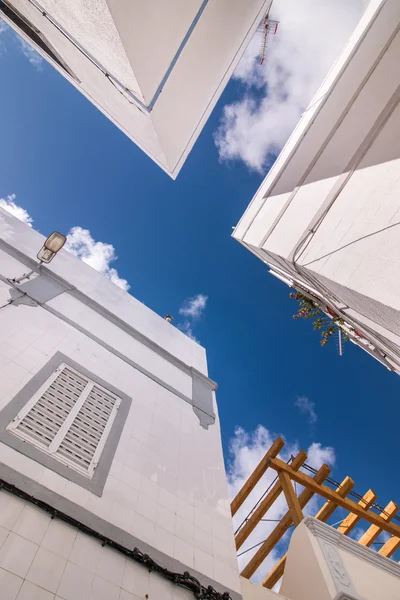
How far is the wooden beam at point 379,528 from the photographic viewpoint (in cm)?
827

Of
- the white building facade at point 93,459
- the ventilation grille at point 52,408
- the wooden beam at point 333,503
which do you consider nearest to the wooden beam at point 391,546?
the wooden beam at point 333,503

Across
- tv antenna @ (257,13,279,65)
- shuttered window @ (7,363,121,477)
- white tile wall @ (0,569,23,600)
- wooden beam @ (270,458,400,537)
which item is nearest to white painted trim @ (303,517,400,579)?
wooden beam @ (270,458,400,537)

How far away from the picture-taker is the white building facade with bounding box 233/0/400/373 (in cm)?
353

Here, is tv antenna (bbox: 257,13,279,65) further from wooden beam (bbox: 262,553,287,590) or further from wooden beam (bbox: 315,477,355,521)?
wooden beam (bbox: 262,553,287,590)

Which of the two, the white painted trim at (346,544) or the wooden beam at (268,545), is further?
the wooden beam at (268,545)

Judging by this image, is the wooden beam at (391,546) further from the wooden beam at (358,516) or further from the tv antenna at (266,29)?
the tv antenna at (266,29)

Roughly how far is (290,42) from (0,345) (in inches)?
322

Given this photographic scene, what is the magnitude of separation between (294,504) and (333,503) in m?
1.73

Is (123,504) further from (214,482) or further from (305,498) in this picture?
(305,498)

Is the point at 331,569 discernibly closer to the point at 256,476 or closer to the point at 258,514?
the point at 258,514

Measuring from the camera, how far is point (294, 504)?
23.3ft

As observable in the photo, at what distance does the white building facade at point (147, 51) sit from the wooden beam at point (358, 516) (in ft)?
32.4

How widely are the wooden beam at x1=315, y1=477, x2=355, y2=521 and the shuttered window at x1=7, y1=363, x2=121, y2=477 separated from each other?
20.3ft

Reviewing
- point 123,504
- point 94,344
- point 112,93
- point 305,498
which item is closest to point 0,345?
point 94,344
